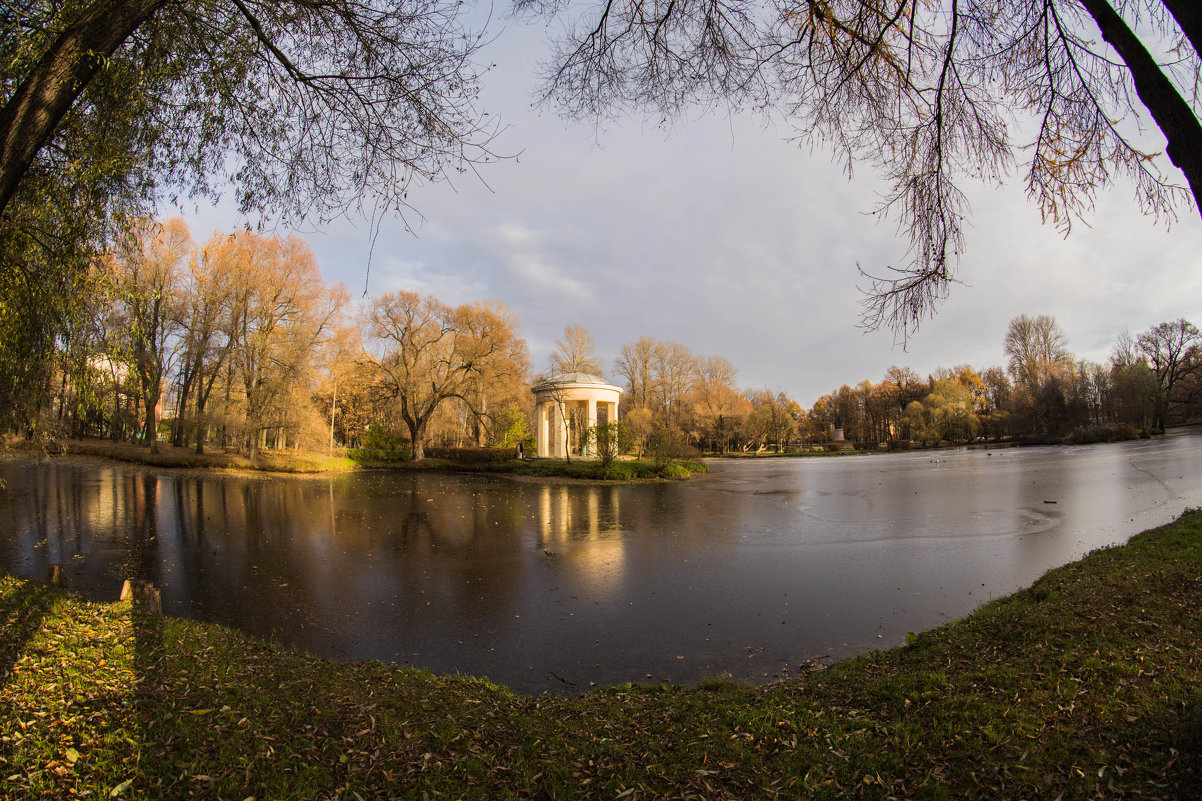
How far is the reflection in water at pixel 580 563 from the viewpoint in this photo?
228 inches

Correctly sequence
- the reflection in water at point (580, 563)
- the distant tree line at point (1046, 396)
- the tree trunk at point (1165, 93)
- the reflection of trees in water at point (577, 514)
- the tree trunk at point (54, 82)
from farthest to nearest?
the distant tree line at point (1046, 396)
the reflection of trees in water at point (577, 514)
the reflection in water at point (580, 563)
the tree trunk at point (54, 82)
the tree trunk at point (1165, 93)

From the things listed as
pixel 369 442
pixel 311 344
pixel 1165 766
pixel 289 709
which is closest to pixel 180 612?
pixel 289 709

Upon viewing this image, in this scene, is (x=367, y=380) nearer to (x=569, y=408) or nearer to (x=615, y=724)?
(x=569, y=408)

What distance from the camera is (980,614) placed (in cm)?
568

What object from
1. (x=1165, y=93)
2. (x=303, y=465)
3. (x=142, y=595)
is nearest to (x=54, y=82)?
(x=142, y=595)

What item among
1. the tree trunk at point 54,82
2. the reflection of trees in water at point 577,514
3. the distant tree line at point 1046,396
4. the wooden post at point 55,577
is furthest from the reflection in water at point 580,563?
the distant tree line at point 1046,396

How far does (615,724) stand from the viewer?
3600 millimetres

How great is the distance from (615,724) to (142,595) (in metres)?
5.34

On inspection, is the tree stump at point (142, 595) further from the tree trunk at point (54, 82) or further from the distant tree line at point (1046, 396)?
the distant tree line at point (1046, 396)

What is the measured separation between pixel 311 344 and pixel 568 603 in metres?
27.1

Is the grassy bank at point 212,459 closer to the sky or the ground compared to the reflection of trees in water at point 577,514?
closer to the sky

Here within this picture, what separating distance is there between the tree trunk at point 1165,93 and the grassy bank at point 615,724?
106 inches

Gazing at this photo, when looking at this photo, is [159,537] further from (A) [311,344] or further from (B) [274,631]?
(A) [311,344]

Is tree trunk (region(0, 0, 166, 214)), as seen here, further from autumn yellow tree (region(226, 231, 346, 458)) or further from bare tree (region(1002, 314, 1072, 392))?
bare tree (region(1002, 314, 1072, 392))
